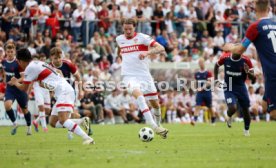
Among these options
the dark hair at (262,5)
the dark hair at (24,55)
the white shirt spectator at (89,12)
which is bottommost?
the white shirt spectator at (89,12)

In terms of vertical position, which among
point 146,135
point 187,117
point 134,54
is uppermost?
point 134,54

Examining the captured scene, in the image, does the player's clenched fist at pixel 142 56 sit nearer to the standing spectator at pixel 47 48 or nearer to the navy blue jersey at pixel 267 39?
the navy blue jersey at pixel 267 39

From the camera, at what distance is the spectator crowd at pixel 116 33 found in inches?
1368

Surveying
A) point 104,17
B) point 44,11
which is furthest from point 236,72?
point 104,17

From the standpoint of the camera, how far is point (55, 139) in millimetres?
20328

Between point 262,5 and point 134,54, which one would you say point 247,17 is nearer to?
point 134,54

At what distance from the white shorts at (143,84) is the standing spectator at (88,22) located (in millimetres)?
16836

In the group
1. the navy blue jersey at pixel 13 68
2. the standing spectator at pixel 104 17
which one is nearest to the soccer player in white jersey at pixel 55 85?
the navy blue jersey at pixel 13 68

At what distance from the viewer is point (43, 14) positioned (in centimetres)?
3516

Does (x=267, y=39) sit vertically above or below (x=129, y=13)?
above

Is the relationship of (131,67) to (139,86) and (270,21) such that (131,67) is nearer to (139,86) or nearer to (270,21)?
(139,86)

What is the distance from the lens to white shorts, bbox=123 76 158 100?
65.5ft

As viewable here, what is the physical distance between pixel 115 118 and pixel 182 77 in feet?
14.8

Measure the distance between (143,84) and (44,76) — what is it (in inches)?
183
